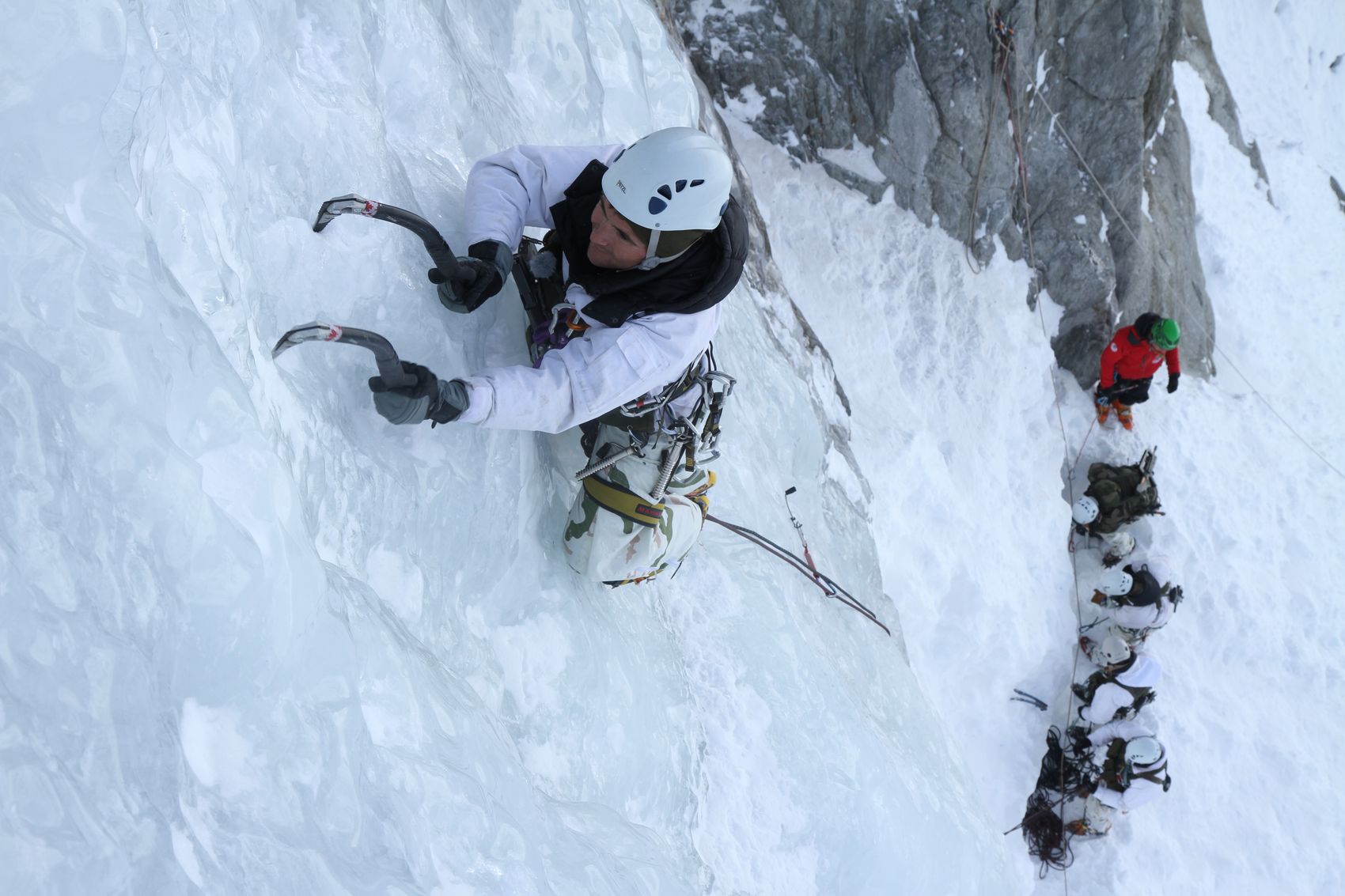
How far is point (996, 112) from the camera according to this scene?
8.45 m

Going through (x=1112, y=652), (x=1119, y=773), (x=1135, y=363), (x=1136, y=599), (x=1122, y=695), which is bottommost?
(x=1119, y=773)

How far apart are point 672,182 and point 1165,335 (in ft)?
24.5

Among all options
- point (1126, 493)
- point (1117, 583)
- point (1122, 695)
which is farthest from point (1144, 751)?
point (1126, 493)

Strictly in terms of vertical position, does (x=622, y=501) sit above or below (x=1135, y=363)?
above

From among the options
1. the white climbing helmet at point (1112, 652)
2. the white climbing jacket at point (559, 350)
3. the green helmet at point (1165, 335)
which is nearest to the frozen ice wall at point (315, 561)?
the white climbing jacket at point (559, 350)

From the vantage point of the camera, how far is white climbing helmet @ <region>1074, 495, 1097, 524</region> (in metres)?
8.41

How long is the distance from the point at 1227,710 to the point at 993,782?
2821mm

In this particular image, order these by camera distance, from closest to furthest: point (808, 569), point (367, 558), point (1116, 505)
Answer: point (367, 558) < point (808, 569) < point (1116, 505)

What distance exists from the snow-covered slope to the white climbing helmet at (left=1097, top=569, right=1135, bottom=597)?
5.73ft

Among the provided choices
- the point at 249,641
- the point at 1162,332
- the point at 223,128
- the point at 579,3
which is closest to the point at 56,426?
the point at 249,641

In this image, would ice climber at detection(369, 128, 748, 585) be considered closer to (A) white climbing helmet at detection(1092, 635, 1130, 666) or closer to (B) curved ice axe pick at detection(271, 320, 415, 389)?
(B) curved ice axe pick at detection(271, 320, 415, 389)

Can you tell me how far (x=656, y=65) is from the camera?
4.85 metres

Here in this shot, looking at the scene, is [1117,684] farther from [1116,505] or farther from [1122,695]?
[1116,505]

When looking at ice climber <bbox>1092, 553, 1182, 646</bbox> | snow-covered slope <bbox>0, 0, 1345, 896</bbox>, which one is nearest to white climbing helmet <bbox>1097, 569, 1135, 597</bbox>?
ice climber <bbox>1092, 553, 1182, 646</bbox>
